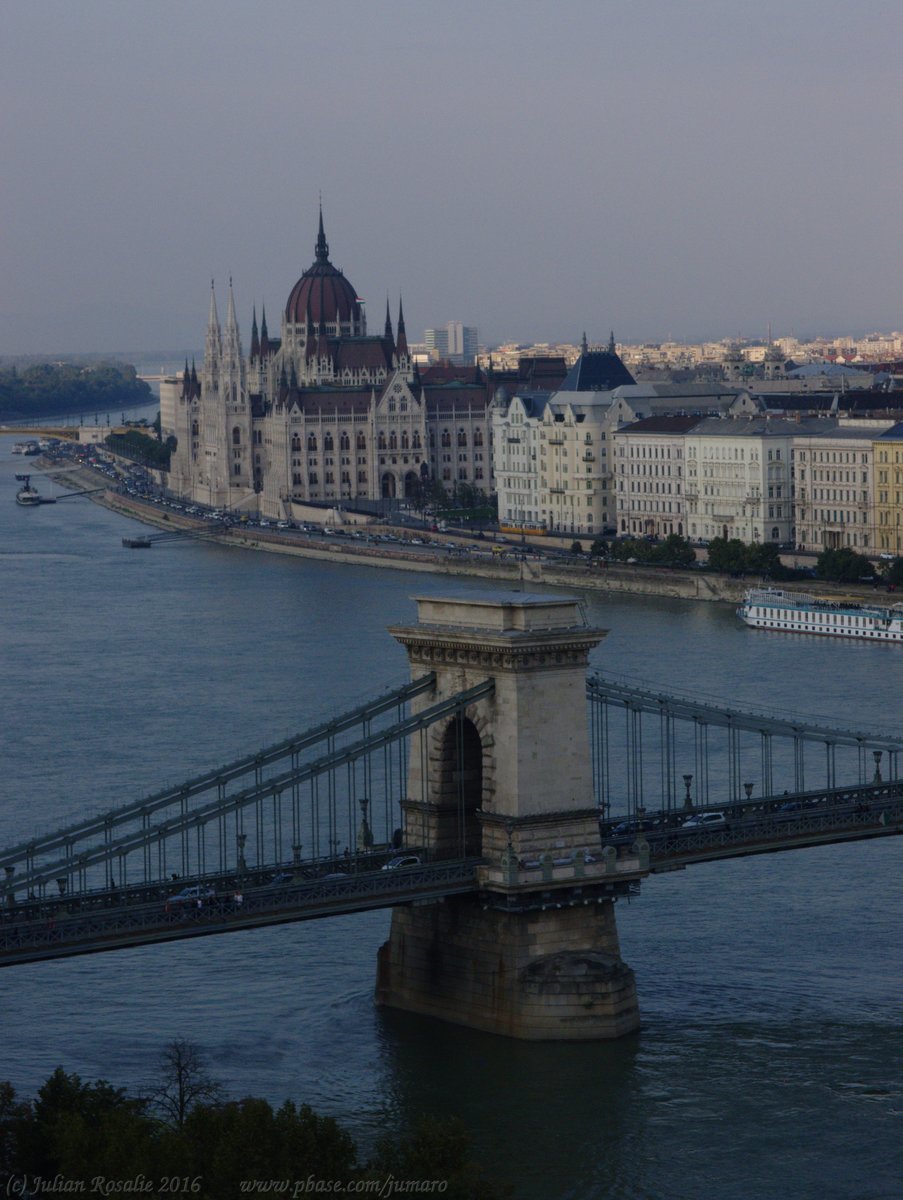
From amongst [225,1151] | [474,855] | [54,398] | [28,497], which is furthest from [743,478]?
[54,398]

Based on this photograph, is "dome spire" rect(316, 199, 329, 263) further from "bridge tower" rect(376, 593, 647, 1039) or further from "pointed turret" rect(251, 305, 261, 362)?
"bridge tower" rect(376, 593, 647, 1039)

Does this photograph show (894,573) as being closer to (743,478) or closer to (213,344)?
(743,478)

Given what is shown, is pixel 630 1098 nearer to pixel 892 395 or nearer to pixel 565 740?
pixel 565 740

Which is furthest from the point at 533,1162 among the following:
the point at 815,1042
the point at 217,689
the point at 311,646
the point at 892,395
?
the point at 892,395

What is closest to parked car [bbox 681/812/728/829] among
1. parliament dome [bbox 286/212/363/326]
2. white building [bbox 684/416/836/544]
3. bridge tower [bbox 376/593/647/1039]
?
bridge tower [bbox 376/593/647/1039]

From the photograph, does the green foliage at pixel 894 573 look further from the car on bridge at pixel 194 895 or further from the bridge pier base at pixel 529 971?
the car on bridge at pixel 194 895

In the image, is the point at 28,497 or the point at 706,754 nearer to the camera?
the point at 706,754
